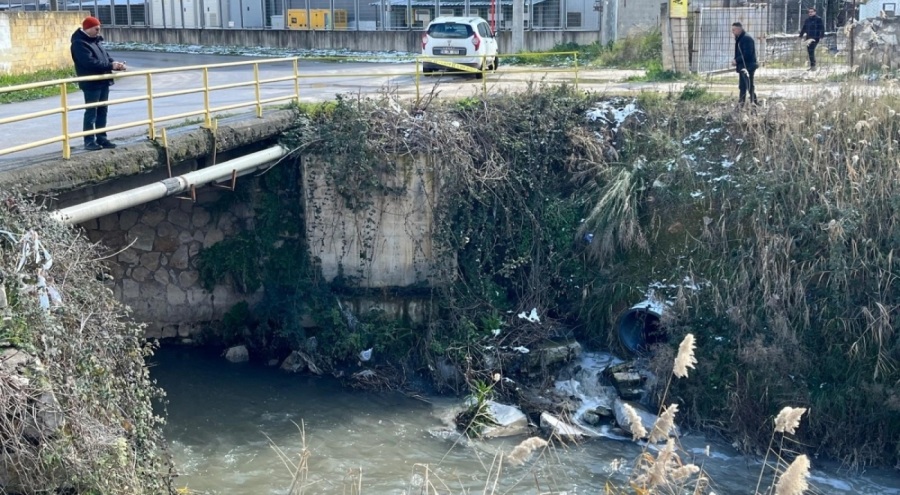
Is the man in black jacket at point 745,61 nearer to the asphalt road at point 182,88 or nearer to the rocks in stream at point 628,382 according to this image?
the rocks in stream at point 628,382

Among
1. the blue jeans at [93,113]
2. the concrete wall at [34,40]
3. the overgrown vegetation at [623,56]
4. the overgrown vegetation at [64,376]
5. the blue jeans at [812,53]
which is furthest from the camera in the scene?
the overgrown vegetation at [623,56]

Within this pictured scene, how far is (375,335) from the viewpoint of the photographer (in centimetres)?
1409

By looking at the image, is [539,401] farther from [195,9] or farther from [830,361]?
[195,9]

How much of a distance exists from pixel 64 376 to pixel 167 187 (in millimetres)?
4127

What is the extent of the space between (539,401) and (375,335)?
2.73 m

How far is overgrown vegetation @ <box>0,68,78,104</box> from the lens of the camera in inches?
720

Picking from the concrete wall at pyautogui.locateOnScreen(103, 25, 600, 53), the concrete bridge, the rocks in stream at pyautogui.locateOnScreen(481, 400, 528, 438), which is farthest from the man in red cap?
the concrete wall at pyautogui.locateOnScreen(103, 25, 600, 53)

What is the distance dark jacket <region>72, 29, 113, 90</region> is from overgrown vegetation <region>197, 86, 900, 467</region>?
3.58m

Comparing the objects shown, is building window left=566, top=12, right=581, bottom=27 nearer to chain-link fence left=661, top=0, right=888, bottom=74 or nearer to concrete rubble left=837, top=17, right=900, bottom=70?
chain-link fence left=661, top=0, right=888, bottom=74

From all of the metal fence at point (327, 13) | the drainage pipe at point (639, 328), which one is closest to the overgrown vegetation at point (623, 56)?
the metal fence at point (327, 13)

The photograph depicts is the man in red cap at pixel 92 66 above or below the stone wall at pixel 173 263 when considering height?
above

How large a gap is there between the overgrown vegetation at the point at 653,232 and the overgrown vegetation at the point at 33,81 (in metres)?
6.99

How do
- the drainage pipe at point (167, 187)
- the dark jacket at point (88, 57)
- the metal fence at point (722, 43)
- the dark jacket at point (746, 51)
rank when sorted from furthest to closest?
the metal fence at point (722, 43) < the dark jacket at point (746, 51) < the dark jacket at point (88, 57) < the drainage pipe at point (167, 187)

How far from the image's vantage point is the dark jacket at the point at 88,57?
10883mm
